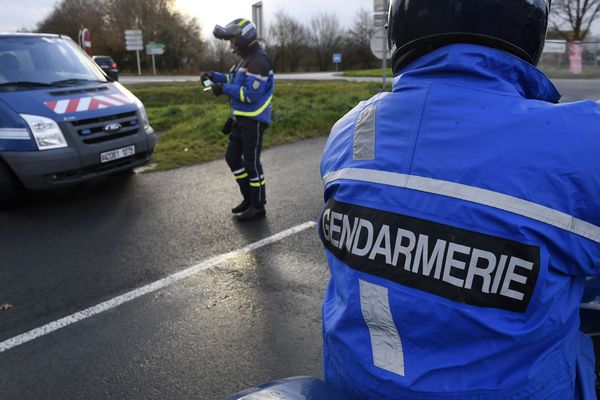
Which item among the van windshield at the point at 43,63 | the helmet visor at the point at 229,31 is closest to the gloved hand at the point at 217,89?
the helmet visor at the point at 229,31

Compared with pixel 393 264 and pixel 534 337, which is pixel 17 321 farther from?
pixel 534 337

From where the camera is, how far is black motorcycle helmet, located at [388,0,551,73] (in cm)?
136

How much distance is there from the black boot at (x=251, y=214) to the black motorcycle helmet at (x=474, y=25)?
13.9 feet

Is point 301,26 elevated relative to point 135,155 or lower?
elevated

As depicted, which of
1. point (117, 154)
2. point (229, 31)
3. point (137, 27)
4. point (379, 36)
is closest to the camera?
point (229, 31)

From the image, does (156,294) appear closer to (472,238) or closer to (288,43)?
(472,238)

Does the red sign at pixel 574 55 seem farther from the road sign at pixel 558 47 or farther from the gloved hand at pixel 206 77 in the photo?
the gloved hand at pixel 206 77

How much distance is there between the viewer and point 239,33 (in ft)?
17.2

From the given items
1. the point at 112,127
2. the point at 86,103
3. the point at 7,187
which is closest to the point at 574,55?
the point at 112,127

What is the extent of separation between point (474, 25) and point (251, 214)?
4465 mm

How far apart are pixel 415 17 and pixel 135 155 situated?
5778 mm

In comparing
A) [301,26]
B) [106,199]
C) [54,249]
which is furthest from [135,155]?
[301,26]

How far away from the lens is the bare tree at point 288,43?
62.2m

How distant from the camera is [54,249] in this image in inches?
195
